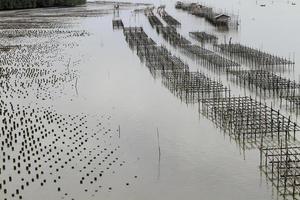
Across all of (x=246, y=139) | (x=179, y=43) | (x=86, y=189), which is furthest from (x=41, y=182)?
(x=179, y=43)

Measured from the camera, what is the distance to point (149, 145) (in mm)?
17938

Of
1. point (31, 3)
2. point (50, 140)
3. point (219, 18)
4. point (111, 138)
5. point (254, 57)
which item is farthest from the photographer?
point (31, 3)

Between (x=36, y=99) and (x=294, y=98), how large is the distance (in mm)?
12622

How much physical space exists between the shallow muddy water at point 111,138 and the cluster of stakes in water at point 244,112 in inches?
16.9

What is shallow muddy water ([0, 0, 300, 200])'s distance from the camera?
14.6 meters

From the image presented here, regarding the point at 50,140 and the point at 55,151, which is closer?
A: the point at 55,151

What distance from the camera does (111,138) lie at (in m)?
18.7

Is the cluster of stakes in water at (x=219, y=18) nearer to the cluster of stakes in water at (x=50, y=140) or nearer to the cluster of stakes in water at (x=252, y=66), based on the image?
the cluster of stakes in water at (x=252, y=66)

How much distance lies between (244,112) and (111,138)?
5664 mm

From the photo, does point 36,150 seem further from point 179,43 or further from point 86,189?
point 179,43

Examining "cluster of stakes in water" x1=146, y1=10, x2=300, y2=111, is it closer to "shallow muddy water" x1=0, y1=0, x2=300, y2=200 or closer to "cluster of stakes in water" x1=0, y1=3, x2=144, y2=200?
"shallow muddy water" x1=0, y1=0, x2=300, y2=200

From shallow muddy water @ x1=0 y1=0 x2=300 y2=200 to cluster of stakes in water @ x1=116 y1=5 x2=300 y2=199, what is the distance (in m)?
0.43

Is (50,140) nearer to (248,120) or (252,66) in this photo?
(248,120)

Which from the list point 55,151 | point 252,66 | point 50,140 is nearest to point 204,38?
point 252,66
